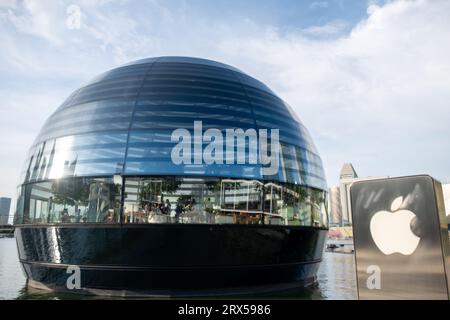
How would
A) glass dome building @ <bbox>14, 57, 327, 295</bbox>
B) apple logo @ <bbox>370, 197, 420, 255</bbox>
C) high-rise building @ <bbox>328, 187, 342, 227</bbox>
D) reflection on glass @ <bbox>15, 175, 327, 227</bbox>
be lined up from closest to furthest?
apple logo @ <bbox>370, 197, 420, 255</bbox>
glass dome building @ <bbox>14, 57, 327, 295</bbox>
reflection on glass @ <bbox>15, 175, 327, 227</bbox>
high-rise building @ <bbox>328, 187, 342, 227</bbox>

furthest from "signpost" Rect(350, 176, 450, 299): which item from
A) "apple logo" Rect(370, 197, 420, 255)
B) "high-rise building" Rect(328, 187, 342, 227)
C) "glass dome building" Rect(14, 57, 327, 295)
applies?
"high-rise building" Rect(328, 187, 342, 227)

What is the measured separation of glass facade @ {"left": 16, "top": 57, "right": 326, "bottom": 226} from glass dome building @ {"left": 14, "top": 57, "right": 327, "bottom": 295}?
0.06 m

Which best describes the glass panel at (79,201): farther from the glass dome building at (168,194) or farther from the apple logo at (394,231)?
the apple logo at (394,231)

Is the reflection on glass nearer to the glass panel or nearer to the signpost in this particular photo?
the glass panel

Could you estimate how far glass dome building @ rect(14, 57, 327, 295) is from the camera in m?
14.3

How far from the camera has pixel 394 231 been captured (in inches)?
253

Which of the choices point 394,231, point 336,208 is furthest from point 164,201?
point 336,208

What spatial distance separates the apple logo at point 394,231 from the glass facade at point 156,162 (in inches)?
351

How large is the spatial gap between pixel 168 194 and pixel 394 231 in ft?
33.1

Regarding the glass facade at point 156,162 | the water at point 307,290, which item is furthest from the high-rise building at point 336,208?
the glass facade at point 156,162

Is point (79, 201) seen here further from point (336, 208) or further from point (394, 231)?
point (336, 208)

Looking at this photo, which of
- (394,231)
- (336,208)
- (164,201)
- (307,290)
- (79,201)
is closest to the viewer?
(394,231)

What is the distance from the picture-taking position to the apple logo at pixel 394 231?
637cm

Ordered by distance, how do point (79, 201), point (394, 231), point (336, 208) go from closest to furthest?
point (394, 231), point (79, 201), point (336, 208)
